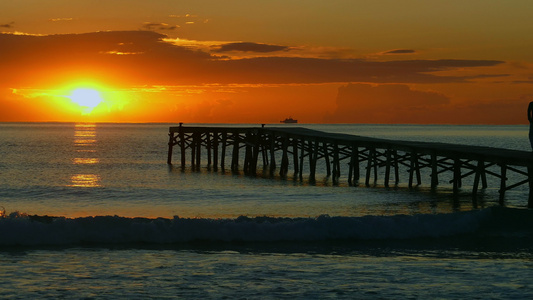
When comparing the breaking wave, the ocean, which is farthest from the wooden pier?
the breaking wave

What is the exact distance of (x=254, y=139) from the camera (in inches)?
1826

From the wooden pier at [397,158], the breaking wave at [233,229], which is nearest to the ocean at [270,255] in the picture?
the breaking wave at [233,229]

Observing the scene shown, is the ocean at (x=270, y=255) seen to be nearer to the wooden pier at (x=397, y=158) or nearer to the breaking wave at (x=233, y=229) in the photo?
the breaking wave at (x=233, y=229)

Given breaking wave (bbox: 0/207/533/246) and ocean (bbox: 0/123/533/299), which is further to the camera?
breaking wave (bbox: 0/207/533/246)

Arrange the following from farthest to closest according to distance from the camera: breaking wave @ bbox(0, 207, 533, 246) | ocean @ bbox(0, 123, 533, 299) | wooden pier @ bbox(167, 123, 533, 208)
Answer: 1. wooden pier @ bbox(167, 123, 533, 208)
2. breaking wave @ bbox(0, 207, 533, 246)
3. ocean @ bbox(0, 123, 533, 299)

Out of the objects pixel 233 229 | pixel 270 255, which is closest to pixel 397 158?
pixel 233 229

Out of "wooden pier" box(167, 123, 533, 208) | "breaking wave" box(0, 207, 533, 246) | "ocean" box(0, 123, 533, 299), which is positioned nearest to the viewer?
"ocean" box(0, 123, 533, 299)

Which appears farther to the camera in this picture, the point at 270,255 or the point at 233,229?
the point at 233,229

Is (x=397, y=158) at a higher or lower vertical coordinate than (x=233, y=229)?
higher

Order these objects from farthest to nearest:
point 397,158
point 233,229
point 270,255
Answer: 1. point 397,158
2. point 233,229
3. point 270,255

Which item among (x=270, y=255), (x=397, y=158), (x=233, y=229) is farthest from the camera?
(x=397, y=158)

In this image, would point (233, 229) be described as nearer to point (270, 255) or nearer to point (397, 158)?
point (270, 255)

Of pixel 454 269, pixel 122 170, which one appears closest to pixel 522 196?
pixel 454 269

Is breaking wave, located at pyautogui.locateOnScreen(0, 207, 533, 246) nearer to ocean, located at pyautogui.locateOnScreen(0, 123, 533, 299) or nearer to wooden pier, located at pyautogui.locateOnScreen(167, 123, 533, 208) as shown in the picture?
ocean, located at pyautogui.locateOnScreen(0, 123, 533, 299)
